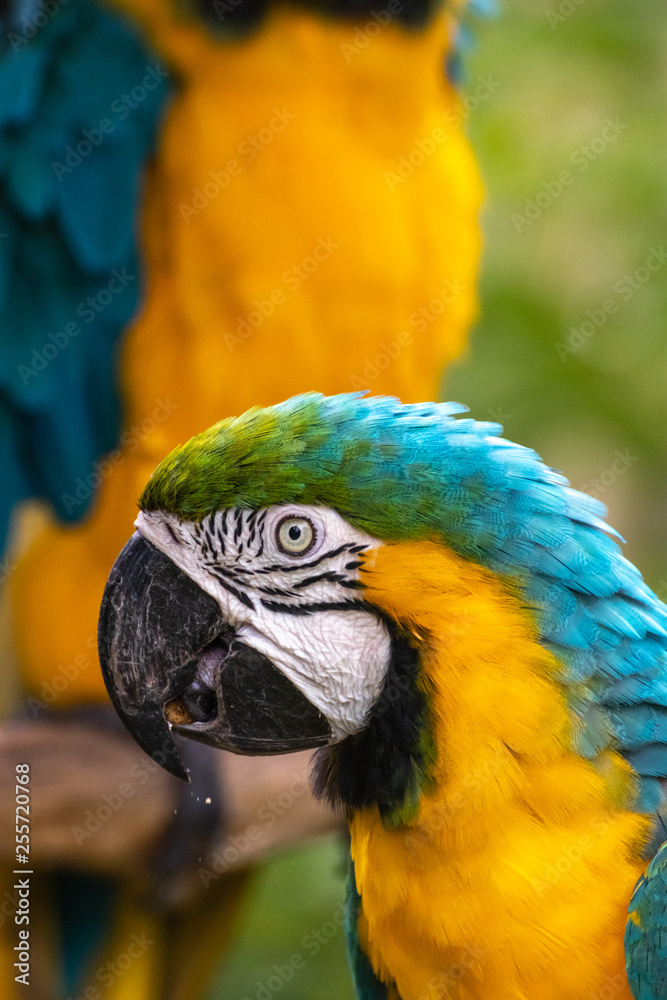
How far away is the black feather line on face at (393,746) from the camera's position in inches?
34.6

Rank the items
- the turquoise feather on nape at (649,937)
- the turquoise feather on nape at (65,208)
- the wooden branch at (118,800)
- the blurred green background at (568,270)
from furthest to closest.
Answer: the blurred green background at (568,270) → the turquoise feather on nape at (65,208) → the wooden branch at (118,800) → the turquoise feather on nape at (649,937)

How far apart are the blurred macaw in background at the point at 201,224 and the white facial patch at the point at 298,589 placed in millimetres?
992

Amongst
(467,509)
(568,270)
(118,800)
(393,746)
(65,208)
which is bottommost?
(118,800)

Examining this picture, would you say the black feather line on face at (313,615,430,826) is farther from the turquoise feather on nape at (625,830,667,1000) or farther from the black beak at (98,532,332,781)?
the turquoise feather on nape at (625,830,667,1000)

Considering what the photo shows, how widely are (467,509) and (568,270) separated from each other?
1.79 m

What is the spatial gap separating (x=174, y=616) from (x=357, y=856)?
1.05ft

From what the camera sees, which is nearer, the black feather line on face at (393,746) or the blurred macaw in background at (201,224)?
the black feather line on face at (393,746)

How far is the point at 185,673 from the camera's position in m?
0.90

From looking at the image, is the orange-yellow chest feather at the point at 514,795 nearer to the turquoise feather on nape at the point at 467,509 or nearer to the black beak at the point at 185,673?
the turquoise feather on nape at the point at 467,509

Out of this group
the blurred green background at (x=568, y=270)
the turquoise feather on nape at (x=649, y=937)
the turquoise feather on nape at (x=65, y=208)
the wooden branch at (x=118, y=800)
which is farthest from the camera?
the blurred green background at (x=568, y=270)

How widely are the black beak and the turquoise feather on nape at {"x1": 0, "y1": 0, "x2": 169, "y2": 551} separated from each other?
103cm

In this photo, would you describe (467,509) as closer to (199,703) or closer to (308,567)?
(308,567)

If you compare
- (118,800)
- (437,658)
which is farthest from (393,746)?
(118,800)

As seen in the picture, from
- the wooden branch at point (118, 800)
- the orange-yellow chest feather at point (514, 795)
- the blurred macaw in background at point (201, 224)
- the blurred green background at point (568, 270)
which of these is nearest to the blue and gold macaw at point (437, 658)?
the orange-yellow chest feather at point (514, 795)
